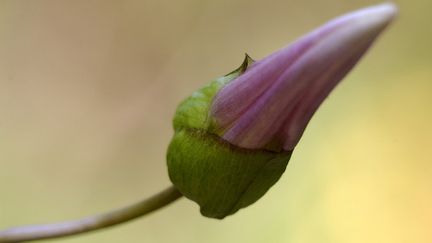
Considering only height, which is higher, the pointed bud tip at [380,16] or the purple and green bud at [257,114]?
the pointed bud tip at [380,16]

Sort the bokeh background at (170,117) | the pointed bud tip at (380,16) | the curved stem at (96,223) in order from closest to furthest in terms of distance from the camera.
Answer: the pointed bud tip at (380,16) → the curved stem at (96,223) → the bokeh background at (170,117)

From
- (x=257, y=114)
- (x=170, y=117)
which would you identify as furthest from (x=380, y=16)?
(x=170, y=117)

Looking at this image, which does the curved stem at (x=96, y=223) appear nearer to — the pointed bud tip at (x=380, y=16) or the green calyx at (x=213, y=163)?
the green calyx at (x=213, y=163)

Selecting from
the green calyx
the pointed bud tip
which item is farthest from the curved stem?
the pointed bud tip

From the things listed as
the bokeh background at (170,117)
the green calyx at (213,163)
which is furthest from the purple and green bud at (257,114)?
the bokeh background at (170,117)

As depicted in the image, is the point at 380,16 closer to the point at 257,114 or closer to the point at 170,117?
the point at 257,114

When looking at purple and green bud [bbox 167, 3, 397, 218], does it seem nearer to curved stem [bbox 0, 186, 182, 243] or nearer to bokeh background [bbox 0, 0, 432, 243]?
curved stem [bbox 0, 186, 182, 243]
